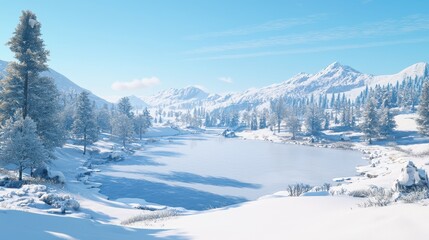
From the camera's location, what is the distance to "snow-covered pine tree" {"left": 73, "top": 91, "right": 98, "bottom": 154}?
55369 mm

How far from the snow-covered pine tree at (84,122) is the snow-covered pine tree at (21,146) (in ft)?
112

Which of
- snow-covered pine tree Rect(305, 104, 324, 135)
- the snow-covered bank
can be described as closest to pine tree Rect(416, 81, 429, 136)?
snow-covered pine tree Rect(305, 104, 324, 135)

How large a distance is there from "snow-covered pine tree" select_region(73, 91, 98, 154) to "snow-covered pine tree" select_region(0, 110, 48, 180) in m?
34.2

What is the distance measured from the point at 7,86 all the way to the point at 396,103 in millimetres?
151066

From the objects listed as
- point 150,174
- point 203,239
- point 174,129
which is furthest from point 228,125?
point 203,239

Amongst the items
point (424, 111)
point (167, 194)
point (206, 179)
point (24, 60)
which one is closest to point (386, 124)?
point (424, 111)

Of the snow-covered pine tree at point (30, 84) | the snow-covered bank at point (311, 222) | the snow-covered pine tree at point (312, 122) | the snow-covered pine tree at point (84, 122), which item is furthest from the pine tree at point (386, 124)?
the snow-covered pine tree at point (30, 84)

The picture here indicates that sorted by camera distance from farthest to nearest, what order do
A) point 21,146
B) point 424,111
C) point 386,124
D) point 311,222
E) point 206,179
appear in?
point 386,124, point 424,111, point 206,179, point 21,146, point 311,222

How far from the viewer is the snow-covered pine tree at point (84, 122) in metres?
55.4

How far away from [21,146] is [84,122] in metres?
36.5

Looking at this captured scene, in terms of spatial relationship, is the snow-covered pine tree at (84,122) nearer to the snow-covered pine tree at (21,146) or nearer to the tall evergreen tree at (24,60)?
the tall evergreen tree at (24,60)

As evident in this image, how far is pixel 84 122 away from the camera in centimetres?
5600

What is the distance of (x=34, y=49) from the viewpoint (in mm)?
25266

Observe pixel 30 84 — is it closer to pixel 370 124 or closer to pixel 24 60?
pixel 24 60
